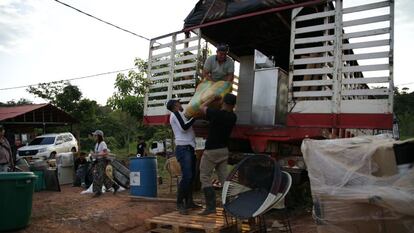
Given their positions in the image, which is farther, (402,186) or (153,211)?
(153,211)

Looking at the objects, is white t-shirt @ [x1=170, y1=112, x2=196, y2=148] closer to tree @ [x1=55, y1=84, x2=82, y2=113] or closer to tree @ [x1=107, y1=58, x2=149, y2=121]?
tree @ [x1=107, y1=58, x2=149, y2=121]

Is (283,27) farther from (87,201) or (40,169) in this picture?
(40,169)

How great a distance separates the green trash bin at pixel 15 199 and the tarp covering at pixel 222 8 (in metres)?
Result: 4.04

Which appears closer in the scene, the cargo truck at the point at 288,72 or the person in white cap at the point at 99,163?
the cargo truck at the point at 288,72

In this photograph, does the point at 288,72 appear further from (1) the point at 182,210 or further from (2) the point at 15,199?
(2) the point at 15,199

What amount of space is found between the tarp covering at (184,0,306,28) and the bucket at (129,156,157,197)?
3.00 meters

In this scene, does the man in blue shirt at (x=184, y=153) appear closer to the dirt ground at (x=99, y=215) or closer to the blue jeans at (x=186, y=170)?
the blue jeans at (x=186, y=170)

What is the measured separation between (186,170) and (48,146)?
574 inches

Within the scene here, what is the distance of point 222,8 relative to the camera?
21.6 feet

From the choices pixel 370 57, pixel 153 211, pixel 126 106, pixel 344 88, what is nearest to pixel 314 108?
pixel 344 88

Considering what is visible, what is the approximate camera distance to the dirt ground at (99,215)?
575 centimetres

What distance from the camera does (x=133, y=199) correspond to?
24.7 feet

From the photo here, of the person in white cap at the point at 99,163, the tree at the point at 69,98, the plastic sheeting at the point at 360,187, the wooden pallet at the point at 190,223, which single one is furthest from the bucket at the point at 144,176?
the tree at the point at 69,98

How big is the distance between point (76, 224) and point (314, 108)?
168 inches
